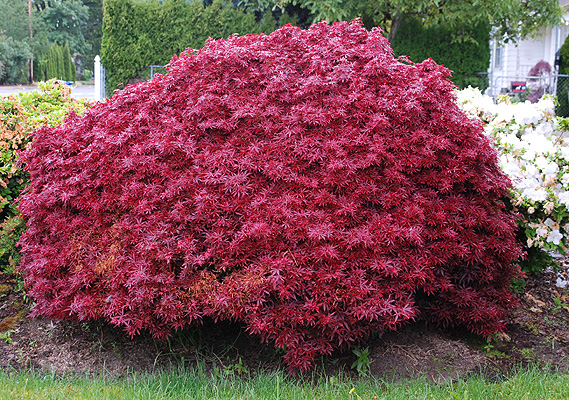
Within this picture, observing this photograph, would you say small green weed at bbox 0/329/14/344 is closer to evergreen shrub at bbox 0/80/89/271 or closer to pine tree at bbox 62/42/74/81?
evergreen shrub at bbox 0/80/89/271

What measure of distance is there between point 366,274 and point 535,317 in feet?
5.88

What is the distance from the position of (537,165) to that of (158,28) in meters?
12.3

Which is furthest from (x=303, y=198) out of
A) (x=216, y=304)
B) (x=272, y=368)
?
(x=272, y=368)

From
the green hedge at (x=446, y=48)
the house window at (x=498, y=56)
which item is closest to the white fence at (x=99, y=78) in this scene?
the green hedge at (x=446, y=48)

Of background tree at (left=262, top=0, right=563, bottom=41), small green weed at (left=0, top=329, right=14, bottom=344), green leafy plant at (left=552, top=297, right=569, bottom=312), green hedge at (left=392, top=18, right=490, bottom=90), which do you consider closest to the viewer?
small green weed at (left=0, top=329, right=14, bottom=344)

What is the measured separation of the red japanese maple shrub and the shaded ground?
0.19 m

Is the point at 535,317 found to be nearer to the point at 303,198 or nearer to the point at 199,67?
the point at 303,198

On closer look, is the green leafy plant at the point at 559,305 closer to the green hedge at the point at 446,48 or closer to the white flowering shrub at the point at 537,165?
the white flowering shrub at the point at 537,165

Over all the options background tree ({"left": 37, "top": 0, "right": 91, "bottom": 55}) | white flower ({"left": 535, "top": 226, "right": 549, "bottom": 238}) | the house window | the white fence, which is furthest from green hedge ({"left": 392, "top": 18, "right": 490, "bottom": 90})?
background tree ({"left": 37, "top": 0, "right": 91, "bottom": 55})

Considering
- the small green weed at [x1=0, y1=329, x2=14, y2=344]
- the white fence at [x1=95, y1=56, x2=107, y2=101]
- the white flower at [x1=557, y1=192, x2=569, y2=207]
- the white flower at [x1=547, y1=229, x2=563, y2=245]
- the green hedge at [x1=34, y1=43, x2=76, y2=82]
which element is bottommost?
the small green weed at [x1=0, y1=329, x2=14, y2=344]

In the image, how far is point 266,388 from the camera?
2779 millimetres

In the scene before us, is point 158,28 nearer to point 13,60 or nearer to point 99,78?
point 99,78

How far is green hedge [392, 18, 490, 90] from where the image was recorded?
12961 mm

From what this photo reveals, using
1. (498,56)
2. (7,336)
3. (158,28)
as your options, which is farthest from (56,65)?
(7,336)
